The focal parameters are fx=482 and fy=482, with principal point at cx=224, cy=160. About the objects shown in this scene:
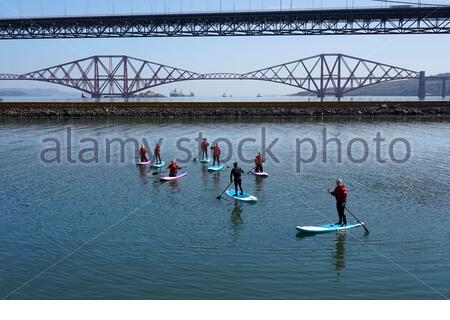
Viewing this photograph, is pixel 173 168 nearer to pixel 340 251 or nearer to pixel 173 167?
pixel 173 167

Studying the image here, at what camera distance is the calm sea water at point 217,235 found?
1141 cm

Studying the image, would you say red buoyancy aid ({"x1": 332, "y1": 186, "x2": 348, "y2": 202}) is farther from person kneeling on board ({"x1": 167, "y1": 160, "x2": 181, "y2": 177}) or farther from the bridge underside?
the bridge underside

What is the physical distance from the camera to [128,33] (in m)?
84.1

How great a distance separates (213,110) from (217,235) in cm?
6055

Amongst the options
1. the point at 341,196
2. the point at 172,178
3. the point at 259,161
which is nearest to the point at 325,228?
the point at 341,196

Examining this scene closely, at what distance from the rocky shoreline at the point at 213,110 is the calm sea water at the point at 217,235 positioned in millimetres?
44266

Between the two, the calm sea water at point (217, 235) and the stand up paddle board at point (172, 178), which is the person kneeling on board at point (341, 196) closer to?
the calm sea water at point (217, 235)

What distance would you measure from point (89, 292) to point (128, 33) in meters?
78.4

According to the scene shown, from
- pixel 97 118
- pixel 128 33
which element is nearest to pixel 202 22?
pixel 128 33

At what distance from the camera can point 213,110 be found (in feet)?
246

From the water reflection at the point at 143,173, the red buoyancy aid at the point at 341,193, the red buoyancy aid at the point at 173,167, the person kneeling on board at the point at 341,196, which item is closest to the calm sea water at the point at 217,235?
the water reflection at the point at 143,173

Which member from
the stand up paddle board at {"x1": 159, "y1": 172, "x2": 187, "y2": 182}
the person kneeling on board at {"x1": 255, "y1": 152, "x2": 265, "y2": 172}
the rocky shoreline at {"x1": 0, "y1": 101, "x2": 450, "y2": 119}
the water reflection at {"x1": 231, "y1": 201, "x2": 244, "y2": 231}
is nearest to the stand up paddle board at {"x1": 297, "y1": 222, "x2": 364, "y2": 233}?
the water reflection at {"x1": 231, "y1": 201, "x2": 244, "y2": 231}

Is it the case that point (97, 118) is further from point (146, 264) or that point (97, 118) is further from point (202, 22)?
point (146, 264)

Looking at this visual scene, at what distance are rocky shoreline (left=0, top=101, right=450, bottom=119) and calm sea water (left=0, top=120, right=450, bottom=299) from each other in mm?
44266
